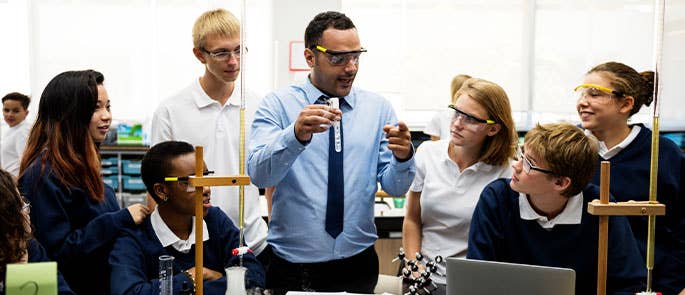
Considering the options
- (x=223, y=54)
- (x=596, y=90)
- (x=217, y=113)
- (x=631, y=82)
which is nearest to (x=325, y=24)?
Answer: (x=223, y=54)

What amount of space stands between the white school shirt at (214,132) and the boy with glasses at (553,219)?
0.80 m

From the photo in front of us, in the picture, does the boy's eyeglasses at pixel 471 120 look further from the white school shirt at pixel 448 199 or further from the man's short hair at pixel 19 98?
the man's short hair at pixel 19 98

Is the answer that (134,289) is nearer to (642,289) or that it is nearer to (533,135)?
(533,135)

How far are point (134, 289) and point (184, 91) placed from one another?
0.87 meters

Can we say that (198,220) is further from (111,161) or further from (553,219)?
(111,161)

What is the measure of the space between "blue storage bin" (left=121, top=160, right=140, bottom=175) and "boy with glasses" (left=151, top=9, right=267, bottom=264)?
360 cm

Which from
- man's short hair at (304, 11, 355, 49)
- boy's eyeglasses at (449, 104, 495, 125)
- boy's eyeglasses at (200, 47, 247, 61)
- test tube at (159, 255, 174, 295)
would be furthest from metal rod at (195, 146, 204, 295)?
boy's eyeglasses at (449, 104, 495, 125)

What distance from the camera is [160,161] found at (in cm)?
211

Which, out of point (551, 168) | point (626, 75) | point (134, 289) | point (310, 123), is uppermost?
point (626, 75)

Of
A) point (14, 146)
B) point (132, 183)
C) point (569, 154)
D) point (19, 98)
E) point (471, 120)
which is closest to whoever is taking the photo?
point (569, 154)

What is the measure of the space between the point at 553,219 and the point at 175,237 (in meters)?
1.10

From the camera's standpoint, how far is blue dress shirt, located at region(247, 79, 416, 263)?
7.00ft

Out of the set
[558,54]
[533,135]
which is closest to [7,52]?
[558,54]

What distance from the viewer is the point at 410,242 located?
2.34 meters
